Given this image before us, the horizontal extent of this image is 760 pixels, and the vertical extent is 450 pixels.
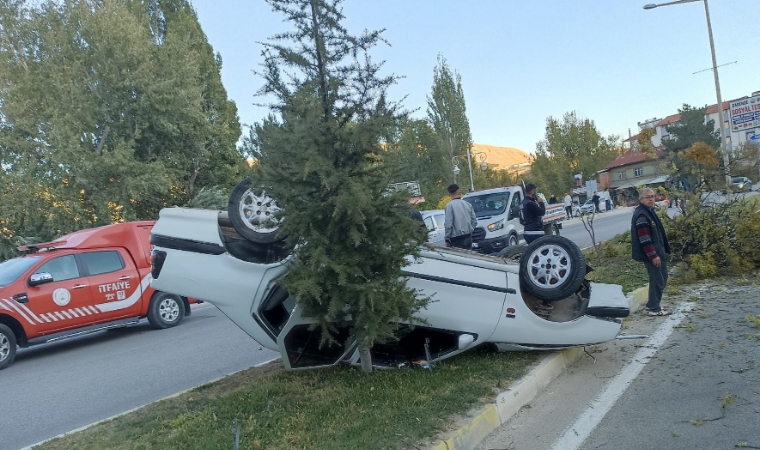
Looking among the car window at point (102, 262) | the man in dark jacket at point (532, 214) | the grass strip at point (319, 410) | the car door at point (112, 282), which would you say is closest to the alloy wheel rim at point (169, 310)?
the car door at point (112, 282)

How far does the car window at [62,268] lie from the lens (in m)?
9.41

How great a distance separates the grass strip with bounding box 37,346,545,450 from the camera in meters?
4.25

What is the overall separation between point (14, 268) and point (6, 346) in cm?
136

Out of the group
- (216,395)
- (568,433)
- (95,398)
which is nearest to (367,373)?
(216,395)

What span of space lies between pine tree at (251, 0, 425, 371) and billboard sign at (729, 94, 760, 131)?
54.1 ft

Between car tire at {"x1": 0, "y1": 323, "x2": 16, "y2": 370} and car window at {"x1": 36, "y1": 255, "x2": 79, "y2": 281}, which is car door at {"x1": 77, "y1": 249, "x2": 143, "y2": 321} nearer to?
car window at {"x1": 36, "y1": 255, "x2": 79, "y2": 281}

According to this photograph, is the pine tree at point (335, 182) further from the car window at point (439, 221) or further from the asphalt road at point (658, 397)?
the car window at point (439, 221)

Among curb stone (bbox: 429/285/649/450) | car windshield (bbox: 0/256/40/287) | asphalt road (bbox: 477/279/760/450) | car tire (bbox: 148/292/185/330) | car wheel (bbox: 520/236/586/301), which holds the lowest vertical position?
asphalt road (bbox: 477/279/760/450)

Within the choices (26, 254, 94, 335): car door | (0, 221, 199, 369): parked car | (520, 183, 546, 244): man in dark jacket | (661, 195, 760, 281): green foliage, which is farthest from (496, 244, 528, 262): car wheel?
(26, 254, 94, 335): car door

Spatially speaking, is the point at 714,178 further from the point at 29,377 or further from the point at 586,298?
the point at 29,377

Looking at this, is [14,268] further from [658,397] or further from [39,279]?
[658,397]

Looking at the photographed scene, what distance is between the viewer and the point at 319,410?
15.5 ft

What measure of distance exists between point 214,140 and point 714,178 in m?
24.0

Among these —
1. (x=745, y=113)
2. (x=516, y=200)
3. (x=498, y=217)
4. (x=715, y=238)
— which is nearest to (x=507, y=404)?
(x=715, y=238)
